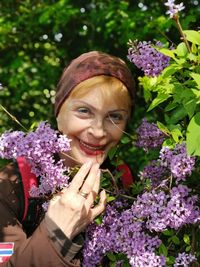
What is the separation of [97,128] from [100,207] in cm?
40

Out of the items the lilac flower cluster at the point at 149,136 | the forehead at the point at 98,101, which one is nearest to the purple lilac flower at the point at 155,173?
the lilac flower cluster at the point at 149,136

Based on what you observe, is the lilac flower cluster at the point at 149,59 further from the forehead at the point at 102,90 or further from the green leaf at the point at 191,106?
the green leaf at the point at 191,106

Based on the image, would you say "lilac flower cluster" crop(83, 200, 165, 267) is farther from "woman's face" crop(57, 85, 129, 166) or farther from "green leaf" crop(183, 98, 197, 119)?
"green leaf" crop(183, 98, 197, 119)

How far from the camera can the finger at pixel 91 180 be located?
87.4 inches

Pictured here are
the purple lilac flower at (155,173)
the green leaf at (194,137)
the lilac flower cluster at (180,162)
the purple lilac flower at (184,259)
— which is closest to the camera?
the green leaf at (194,137)

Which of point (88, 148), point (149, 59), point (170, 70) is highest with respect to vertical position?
point (170, 70)

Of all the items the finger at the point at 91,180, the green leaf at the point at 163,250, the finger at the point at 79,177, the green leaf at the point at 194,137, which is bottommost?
the green leaf at the point at 163,250

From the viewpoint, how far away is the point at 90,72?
260 centimetres

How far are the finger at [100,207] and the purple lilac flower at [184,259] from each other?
1.18ft

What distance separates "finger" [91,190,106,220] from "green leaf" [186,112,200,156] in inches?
24.9

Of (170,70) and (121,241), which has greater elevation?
(170,70)

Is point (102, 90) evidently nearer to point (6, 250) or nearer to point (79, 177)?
point (79, 177)

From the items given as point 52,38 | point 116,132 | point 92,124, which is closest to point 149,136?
point 116,132

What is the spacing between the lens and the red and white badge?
226 centimetres
